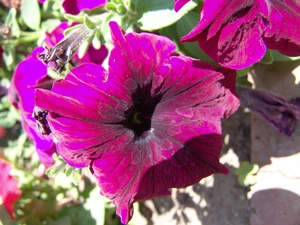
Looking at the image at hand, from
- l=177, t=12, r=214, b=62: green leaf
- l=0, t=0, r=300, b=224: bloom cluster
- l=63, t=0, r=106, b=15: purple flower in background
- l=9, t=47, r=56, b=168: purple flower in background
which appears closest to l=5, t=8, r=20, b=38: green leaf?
l=9, t=47, r=56, b=168: purple flower in background

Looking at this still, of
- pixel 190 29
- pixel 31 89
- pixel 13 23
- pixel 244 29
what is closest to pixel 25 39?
pixel 13 23

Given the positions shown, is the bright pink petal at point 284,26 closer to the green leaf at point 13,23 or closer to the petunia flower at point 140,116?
the petunia flower at point 140,116

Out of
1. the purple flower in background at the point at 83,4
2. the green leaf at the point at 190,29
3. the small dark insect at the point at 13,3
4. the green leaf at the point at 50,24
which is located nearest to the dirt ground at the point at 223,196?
the green leaf at the point at 190,29

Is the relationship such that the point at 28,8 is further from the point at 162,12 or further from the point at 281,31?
the point at 281,31

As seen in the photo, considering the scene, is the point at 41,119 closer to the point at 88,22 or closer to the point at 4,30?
the point at 88,22

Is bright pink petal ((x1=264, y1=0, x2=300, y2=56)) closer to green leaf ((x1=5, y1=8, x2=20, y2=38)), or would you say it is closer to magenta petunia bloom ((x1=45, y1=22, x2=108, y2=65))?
magenta petunia bloom ((x1=45, y1=22, x2=108, y2=65))

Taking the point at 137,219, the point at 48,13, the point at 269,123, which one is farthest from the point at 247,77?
the point at 48,13
